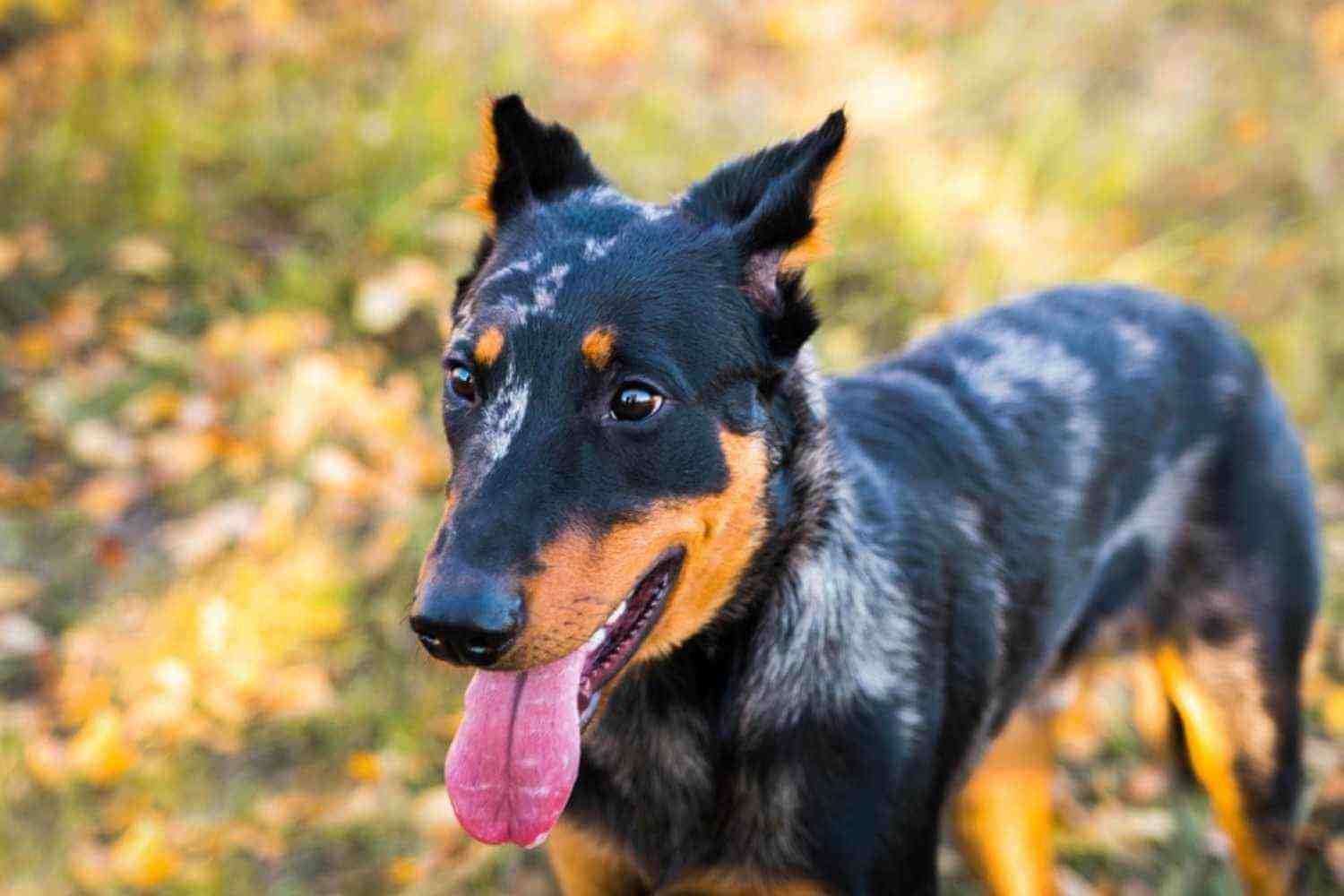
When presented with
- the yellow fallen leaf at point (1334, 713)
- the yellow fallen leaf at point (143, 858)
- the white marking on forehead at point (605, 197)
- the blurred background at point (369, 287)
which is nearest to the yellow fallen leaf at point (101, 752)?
the blurred background at point (369, 287)

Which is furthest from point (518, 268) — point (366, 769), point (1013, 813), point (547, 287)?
point (1013, 813)

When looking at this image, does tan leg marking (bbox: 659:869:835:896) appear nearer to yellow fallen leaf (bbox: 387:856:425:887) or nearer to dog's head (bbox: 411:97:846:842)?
dog's head (bbox: 411:97:846:842)

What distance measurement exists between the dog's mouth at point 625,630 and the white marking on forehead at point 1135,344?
5.81ft

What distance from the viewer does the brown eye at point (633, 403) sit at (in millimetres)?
2346

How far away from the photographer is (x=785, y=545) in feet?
8.65

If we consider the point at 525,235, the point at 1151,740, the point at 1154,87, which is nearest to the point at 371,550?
the point at 525,235

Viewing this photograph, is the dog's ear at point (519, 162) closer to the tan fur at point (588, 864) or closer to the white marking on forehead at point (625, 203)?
the white marking on forehead at point (625, 203)

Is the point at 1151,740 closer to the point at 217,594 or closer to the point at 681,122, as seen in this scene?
the point at 217,594

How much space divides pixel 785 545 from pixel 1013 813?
1702mm

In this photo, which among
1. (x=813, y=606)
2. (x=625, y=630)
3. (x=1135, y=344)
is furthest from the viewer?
(x=1135, y=344)

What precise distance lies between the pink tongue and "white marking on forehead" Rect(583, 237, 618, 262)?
0.81m

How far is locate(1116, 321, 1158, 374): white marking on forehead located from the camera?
3.48 m

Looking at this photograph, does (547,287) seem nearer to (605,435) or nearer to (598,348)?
(598,348)

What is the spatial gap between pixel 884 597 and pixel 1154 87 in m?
5.89
